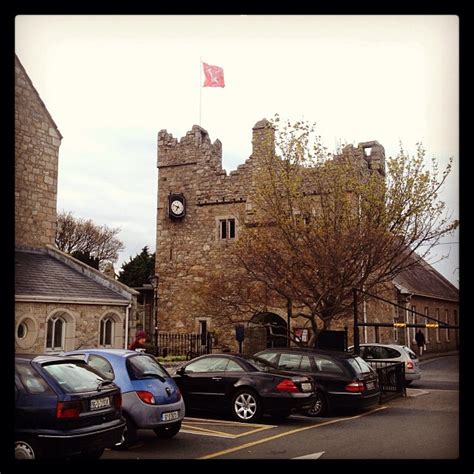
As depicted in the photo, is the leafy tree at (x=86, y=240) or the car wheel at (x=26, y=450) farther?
the leafy tree at (x=86, y=240)

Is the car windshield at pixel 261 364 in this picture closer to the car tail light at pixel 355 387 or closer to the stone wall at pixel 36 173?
the car tail light at pixel 355 387

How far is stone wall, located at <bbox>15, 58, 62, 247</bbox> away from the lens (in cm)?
1571

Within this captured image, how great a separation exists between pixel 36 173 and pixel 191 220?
9.25m

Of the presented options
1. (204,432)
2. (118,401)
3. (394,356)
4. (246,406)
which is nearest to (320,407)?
(246,406)

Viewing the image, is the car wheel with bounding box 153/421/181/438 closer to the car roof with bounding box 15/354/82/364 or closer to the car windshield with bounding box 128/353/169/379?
the car windshield with bounding box 128/353/169/379

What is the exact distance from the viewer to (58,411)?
22.7 ft

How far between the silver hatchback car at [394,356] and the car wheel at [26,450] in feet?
37.1

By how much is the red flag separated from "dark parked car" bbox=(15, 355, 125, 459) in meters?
10.8

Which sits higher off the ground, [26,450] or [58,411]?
[58,411]

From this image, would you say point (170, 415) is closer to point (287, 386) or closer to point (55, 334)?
point (287, 386)

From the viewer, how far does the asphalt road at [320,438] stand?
8.52 meters

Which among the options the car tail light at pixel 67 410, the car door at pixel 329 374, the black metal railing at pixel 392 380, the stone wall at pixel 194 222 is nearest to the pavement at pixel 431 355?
the stone wall at pixel 194 222

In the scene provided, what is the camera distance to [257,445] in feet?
29.6

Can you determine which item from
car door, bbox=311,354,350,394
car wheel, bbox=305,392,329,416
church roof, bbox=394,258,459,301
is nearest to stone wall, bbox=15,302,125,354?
car door, bbox=311,354,350,394
